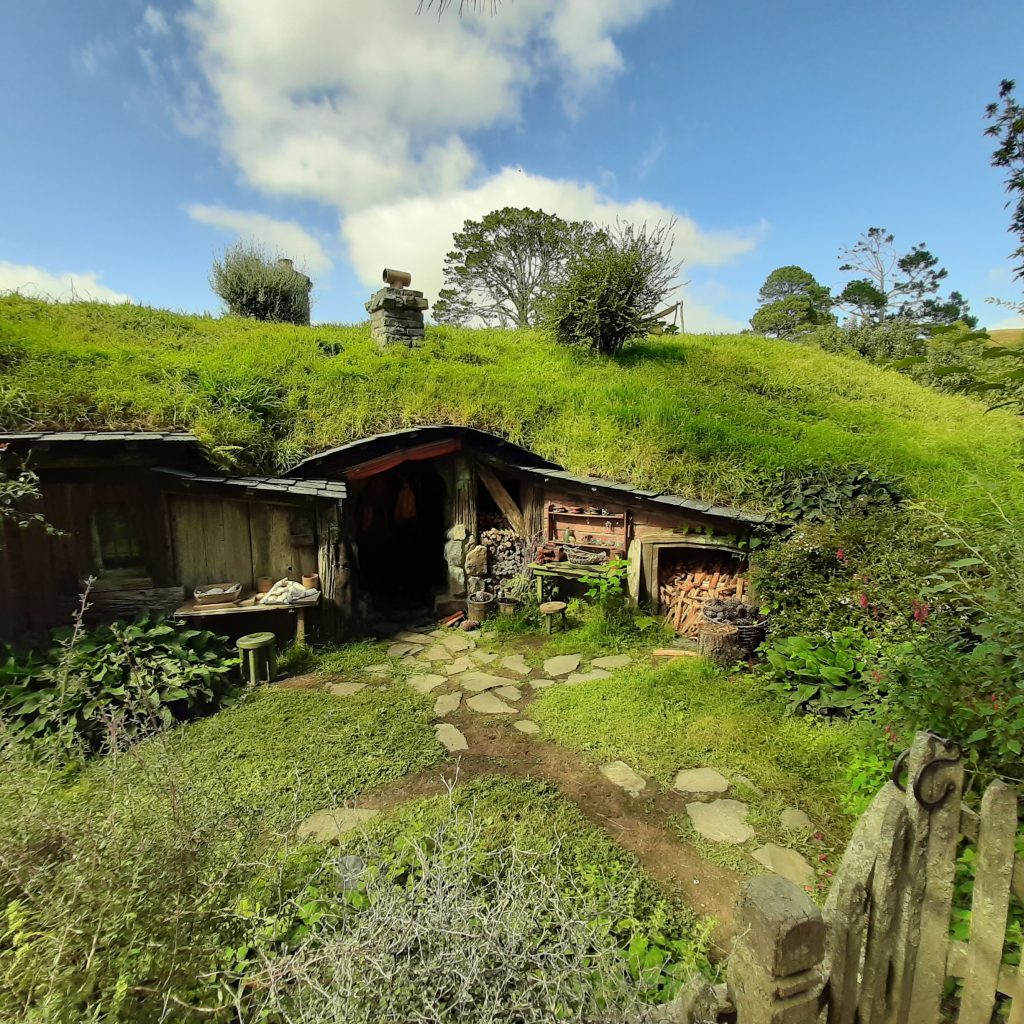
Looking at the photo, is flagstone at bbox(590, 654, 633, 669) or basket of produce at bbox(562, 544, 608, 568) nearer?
flagstone at bbox(590, 654, 633, 669)

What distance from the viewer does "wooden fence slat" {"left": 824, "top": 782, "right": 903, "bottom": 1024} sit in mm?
1707

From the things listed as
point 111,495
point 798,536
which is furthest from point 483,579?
point 111,495

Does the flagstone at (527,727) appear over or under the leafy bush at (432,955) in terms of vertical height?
under

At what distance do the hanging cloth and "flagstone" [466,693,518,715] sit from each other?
4776 millimetres

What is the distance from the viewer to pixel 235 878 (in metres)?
2.17

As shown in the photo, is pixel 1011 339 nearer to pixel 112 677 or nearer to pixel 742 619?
pixel 742 619

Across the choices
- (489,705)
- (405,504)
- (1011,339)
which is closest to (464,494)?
(405,504)

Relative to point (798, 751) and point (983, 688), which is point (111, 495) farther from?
point (983, 688)

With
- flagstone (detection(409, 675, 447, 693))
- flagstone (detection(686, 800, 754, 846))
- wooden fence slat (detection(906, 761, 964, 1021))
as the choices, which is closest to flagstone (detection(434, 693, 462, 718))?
flagstone (detection(409, 675, 447, 693))

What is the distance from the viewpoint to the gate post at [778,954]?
1.57m

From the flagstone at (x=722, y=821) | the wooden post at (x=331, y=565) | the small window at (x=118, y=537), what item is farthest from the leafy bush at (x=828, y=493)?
the small window at (x=118, y=537)

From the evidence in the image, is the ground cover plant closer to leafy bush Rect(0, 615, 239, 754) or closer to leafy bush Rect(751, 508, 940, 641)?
leafy bush Rect(0, 615, 239, 754)

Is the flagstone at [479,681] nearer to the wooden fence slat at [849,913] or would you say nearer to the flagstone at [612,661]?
the flagstone at [612,661]

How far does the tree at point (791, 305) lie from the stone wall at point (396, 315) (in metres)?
23.9
